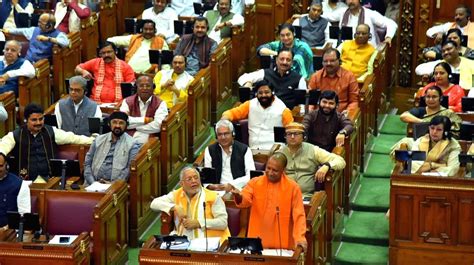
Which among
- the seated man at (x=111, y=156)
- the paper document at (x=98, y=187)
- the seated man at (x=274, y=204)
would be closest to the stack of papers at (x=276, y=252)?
the seated man at (x=274, y=204)

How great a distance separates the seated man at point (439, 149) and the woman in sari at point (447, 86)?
1.03 meters

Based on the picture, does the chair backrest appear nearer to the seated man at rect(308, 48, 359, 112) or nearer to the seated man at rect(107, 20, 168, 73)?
the seated man at rect(308, 48, 359, 112)

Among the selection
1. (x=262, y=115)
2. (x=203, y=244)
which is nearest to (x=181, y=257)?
(x=203, y=244)

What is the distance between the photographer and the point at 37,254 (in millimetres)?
8055

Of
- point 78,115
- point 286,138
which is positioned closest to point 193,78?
point 78,115

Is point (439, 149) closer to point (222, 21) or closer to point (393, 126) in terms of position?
point (393, 126)

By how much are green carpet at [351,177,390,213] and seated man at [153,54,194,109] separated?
155 centimetres

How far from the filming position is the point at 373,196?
995cm

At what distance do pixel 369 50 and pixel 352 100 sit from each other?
901 mm

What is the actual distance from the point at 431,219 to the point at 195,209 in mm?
1565

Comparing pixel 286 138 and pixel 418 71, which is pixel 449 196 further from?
pixel 418 71

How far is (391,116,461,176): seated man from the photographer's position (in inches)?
346

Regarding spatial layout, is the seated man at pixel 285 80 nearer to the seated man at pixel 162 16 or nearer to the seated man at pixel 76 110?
the seated man at pixel 76 110

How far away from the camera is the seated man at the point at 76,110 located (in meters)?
9.84
